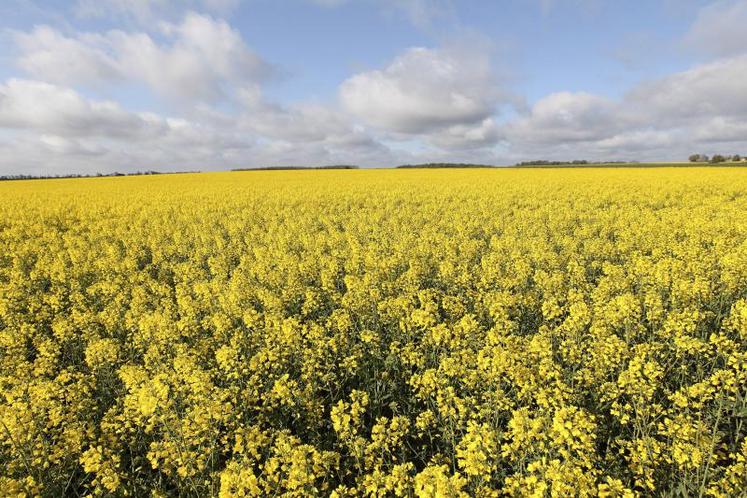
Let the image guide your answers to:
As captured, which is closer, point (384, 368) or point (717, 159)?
point (384, 368)

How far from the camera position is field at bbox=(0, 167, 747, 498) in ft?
13.0

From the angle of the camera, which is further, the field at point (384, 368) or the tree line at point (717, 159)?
the tree line at point (717, 159)

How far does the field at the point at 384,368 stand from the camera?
396 centimetres

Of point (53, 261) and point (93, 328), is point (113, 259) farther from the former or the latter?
point (93, 328)

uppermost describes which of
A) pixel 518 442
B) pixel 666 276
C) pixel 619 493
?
pixel 666 276

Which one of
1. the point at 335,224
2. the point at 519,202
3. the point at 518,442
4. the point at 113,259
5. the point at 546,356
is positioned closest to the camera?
the point at 518,442

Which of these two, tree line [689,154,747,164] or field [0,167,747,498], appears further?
tree line [689,154,747,164]

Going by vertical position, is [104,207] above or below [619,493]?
above

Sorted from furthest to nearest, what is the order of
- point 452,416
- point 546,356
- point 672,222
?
point 672,222, point 546,356, point 452,416

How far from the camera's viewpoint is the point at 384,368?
6.59m

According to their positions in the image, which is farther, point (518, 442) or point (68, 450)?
point (68, 450)

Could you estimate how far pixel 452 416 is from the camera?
4703mm

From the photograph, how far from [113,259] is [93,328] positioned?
552 cm

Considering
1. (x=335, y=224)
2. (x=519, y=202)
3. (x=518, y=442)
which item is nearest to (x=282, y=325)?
(x=518, y=442)
